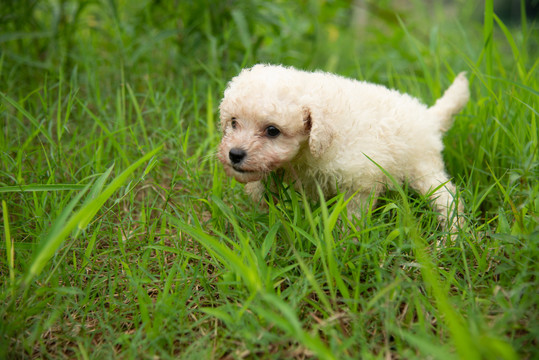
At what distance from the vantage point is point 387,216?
2.50m

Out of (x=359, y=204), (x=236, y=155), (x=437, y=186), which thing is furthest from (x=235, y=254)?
(x=437, y=186)

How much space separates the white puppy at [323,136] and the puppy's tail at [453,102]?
31 cm

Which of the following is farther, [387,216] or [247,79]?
[387,216]

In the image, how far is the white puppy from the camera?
6.91ft

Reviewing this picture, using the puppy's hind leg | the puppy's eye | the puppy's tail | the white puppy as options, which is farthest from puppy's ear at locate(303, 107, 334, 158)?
the puppy's tail

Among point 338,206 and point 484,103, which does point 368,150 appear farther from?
point 484,103

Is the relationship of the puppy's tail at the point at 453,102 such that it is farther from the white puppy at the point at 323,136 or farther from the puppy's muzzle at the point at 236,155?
the puppy's muzzle at the point at 236,155

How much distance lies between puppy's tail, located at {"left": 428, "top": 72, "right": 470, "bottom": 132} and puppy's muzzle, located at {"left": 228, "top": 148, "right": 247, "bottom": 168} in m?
1.52

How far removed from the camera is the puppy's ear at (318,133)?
2.07m

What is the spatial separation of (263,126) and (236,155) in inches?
8.6

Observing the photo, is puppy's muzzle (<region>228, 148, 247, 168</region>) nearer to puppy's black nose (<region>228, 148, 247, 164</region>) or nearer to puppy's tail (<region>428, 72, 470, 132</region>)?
puppy's black nose (<region>228, 148, 247, 164</region>)

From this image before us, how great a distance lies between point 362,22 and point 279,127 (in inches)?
218

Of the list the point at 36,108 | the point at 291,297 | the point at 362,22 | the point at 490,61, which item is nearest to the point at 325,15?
the point at 490,61

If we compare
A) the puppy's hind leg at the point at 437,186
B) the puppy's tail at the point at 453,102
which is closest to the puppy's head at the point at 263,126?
the puppy's hind leg at the point at 437,186
